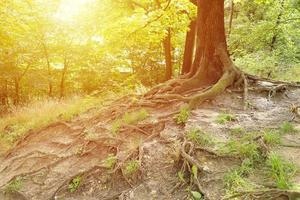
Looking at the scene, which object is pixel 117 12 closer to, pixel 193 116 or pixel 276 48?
pixel 193 116

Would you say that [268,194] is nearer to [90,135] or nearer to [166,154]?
[166,154]

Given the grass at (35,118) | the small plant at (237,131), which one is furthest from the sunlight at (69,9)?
the small plant at (237,131)

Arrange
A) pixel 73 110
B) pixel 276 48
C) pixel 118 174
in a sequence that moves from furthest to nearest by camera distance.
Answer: pixel 276 48 → pixel 73 110 → pixel 118 174

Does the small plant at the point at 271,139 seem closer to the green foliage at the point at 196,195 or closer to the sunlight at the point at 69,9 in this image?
the green foliage at the point at 196,195

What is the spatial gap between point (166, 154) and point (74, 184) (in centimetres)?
155

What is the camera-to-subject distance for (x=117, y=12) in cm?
1218

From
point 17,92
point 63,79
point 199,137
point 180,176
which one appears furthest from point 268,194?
point 17,92

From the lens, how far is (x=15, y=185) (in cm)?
579

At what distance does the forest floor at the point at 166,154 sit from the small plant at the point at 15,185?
2 centimetres

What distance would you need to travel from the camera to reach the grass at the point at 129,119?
6.59 meters

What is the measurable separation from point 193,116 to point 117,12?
7.03 meters

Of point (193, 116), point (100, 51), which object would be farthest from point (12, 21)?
point (193, 116)

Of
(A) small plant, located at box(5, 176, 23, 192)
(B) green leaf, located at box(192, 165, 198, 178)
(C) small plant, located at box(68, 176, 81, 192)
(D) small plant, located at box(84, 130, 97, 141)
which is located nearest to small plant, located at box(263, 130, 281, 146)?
(B) green leaf, located at box(192, 165, 198, 178)

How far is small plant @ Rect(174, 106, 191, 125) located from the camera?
20.5ft
